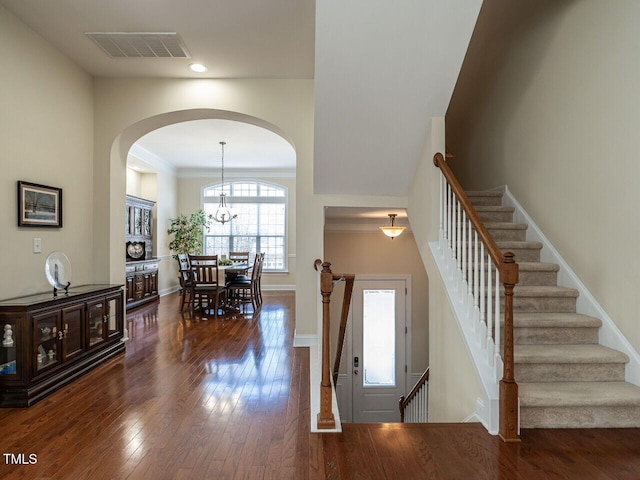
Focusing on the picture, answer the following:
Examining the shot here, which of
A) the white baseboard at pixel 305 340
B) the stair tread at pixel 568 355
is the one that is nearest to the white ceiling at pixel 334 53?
the white baseboard at pixel 305 340

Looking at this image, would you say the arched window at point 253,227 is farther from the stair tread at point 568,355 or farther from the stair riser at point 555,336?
the stair tread at point 568,355

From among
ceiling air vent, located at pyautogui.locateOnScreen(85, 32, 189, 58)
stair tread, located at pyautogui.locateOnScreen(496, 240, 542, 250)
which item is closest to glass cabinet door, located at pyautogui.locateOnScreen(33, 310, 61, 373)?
ceiling air vent, located at pyautogui.locateOnScreen(85, 32, 189, 58)

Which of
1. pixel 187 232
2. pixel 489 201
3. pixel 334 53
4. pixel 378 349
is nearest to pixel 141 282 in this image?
pixel 187 232

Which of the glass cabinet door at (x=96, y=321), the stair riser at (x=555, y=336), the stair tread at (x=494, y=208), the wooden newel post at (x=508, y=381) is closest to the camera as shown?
the wooden newel post at (x=508, y=381)

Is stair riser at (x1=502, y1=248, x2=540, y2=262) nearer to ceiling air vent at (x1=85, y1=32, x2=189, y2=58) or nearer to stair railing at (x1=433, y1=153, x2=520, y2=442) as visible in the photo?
stair railing at (x1=433, y1=153, x2=520, y2=442)

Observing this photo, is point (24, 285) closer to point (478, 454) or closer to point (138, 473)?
point (138, 473)

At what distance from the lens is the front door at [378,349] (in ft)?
21.4

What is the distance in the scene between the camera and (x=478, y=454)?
2107mm

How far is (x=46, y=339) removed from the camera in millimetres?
3180

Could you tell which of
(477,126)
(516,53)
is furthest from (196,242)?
(516,53)

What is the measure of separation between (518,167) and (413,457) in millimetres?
3192

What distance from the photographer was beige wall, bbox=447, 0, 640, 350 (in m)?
2.73

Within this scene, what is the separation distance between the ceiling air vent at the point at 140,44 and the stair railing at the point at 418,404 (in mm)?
4103

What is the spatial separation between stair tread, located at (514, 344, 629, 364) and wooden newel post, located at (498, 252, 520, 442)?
1.43 ft
